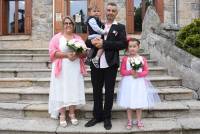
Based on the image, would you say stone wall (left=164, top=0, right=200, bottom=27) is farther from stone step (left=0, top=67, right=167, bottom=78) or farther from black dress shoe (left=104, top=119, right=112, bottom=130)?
black dress shoe (left=104, top=119, right=112, bottom=130)

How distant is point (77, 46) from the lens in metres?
5.05

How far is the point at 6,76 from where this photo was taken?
7527mm

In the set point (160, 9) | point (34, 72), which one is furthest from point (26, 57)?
point (160, 9)

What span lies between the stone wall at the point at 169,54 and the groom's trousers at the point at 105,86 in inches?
80.7

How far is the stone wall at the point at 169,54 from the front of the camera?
21.1 feet

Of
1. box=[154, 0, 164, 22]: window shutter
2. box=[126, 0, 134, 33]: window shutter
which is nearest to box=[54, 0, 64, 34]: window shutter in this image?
box=[126, 0, 134, 33]: window shutter

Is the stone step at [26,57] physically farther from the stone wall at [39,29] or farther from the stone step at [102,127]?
the stone step at [102,127]

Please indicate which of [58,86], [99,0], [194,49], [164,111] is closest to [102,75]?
[58,86]

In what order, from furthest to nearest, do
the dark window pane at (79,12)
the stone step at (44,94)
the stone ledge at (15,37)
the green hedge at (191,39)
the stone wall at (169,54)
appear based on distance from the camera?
the dark window pane at (79,12) → the stone ledge at (15,37) → the green hedge at (191,39) → the stone wall at (169,54) → the stone step at (44,94)

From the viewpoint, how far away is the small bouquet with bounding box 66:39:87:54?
506 centimetres

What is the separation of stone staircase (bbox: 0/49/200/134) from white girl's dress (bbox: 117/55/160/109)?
0.36 m

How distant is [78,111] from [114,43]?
137 cm

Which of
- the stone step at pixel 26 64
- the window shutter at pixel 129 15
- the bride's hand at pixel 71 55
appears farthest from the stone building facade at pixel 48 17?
the bride's hand at pixel 71 55

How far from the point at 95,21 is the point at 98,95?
1.11 m
